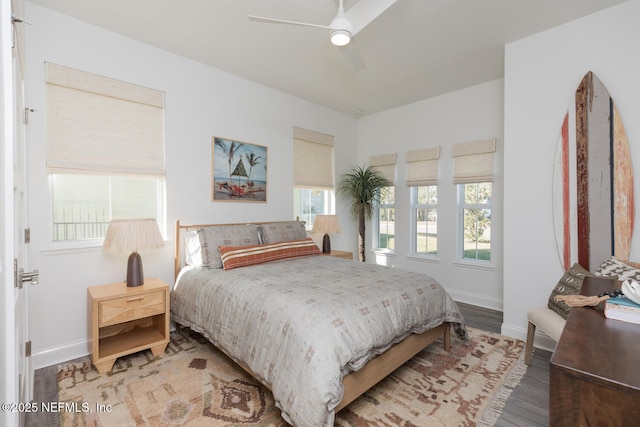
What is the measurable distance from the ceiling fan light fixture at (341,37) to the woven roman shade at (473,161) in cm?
265

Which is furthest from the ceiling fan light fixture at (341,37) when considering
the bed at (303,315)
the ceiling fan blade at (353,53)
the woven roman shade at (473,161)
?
the woven roman shade at (473,161)

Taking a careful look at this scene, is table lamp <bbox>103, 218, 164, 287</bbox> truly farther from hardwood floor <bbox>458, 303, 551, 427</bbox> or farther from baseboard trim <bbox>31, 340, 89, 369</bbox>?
hardwood floor <bbox>458, 303, 551, 427</bbox>

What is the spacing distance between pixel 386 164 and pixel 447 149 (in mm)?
959

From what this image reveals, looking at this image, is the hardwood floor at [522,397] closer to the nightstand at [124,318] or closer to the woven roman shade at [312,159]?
the nightstand at [124,318]

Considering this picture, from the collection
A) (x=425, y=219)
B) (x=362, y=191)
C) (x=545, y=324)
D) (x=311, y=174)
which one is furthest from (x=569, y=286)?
(x=311, y=174)

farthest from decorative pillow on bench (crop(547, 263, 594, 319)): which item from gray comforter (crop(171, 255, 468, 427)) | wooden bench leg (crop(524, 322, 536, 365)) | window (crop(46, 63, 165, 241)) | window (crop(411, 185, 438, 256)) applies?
window (crop(46, 63, 165, 241))

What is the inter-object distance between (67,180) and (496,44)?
415 centimetres

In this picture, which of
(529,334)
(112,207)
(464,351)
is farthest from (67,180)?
(529,334)

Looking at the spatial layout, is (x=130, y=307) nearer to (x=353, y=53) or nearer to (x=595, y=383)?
(x=353, y=53)

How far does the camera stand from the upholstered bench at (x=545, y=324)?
81.0 inches

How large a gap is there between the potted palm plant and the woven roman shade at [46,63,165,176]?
9.15 ft

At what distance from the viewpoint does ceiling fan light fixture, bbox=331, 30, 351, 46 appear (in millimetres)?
1954

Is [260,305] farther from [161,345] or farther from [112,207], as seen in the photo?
[112,207]

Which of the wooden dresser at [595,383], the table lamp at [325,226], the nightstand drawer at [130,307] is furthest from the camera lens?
the table lamp at [325,226]
